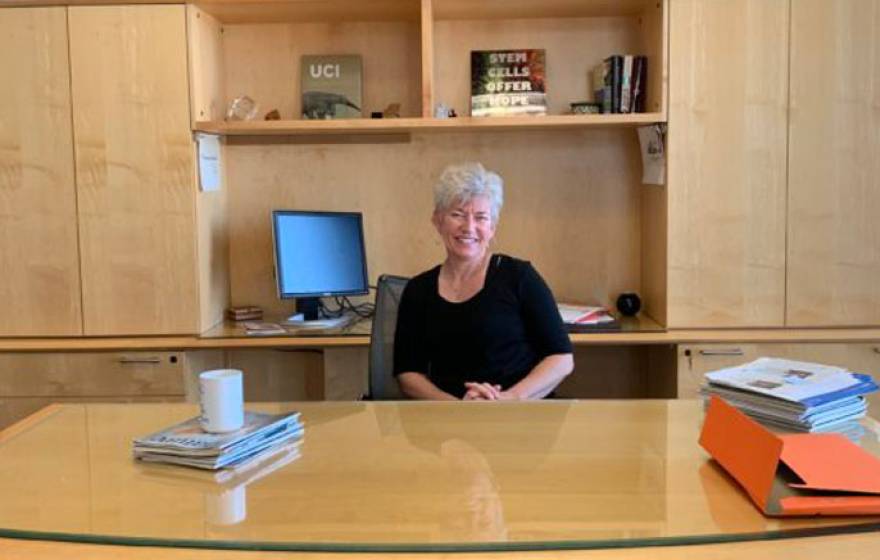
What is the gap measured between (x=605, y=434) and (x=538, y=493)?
0.36m

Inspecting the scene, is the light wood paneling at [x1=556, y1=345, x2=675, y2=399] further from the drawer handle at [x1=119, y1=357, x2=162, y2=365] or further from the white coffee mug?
the white coffee mug

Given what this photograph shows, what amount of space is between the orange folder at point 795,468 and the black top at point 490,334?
2.96ft

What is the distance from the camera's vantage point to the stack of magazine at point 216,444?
1.51 meters

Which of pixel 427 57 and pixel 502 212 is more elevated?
pixel 427 57

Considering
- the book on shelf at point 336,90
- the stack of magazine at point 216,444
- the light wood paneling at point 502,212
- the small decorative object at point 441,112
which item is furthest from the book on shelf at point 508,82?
the stack of magazine at point 216,444

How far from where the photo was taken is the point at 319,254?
3.38 m

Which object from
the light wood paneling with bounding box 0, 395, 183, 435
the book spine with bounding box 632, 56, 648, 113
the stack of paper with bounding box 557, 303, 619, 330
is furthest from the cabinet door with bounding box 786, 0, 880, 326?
the light wood paneling with bounding box 0, 395, 183, 435

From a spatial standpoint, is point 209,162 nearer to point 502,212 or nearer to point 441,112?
point 441,112

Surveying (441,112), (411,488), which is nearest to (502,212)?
(441,112)

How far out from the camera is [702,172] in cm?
311

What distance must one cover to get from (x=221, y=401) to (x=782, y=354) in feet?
7.01

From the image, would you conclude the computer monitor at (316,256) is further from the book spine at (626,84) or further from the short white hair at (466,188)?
the book spine at (626,84)

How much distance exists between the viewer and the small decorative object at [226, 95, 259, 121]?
11.3 feet

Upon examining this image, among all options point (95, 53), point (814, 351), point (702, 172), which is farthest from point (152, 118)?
point (814, 351)
